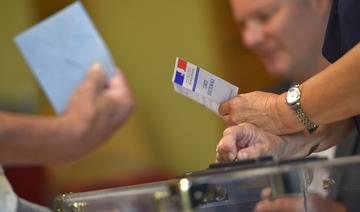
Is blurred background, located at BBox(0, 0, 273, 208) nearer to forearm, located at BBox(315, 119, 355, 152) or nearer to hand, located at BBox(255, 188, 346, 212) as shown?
forearm, located at BBox(315, 119, 355, 152)

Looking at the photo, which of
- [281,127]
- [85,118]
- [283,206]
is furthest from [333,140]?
[85,118]

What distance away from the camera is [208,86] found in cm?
116

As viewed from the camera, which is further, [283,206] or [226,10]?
[226,10]

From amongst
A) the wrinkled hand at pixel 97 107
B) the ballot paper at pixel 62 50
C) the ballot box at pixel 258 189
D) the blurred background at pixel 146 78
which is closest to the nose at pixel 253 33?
the wrinkled hand at pixel 97 107

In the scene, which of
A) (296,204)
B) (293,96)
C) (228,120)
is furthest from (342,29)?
(296,204)

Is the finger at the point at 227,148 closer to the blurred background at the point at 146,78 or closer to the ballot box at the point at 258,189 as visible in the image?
the ballot box at the point at 258,189

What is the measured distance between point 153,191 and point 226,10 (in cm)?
312

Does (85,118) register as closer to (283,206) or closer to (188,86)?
(188,86)

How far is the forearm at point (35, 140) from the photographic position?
171cm

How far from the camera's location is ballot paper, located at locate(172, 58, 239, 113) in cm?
113

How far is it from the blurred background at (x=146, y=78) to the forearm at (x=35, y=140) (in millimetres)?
1962

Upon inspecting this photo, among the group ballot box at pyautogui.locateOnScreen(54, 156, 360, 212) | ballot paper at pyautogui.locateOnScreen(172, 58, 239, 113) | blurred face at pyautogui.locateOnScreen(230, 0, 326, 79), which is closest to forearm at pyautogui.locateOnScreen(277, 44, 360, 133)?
ballot paper at pyautogui.locateOnScreen(172, 58, 239, 113)

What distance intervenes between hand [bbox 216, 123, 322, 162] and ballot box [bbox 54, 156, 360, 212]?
0.25 meters

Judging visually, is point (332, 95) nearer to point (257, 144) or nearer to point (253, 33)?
point (257, 144)
